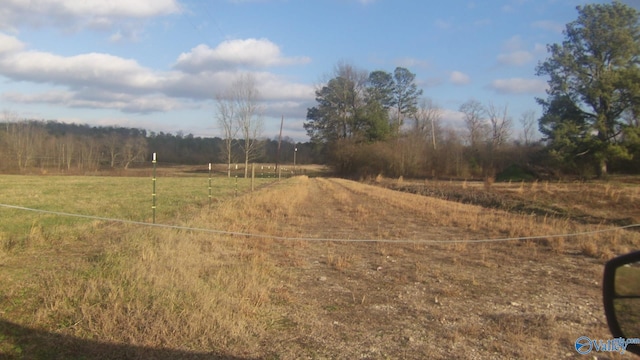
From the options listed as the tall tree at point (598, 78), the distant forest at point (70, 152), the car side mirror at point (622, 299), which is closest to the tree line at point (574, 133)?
the tall tree at point (598, 78)

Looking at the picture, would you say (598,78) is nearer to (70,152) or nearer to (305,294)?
(305,294)

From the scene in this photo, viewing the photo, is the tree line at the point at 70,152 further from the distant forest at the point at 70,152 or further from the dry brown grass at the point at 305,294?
the dry brown grass at the point at 305,294

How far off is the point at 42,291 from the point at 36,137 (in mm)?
91243

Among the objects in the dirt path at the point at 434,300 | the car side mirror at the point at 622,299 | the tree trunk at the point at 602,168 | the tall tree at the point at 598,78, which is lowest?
the dirt path at the point at 434,300

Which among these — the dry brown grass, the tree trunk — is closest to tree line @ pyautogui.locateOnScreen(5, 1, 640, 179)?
the tree trunk

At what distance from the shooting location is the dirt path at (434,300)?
420 centimetres

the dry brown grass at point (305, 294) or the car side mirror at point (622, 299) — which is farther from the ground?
the car side mirror at point (622, 299)

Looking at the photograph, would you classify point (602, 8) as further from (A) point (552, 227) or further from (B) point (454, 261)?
(B) point (454, 261)

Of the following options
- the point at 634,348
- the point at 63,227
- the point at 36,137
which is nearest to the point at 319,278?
the point at 634,348

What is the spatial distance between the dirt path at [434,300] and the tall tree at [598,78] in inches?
1209

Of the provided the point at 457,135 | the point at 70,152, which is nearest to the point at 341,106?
the point at 457,135

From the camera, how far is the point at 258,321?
4.68m

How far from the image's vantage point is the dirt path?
165 inches

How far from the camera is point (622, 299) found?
2.32m
